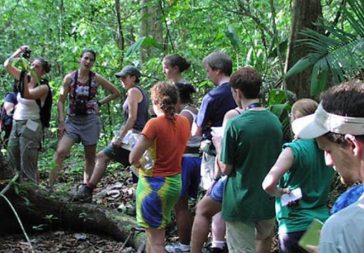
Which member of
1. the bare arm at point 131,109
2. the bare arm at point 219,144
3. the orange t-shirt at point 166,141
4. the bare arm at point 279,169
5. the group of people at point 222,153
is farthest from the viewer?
the bare arm at point 131,109

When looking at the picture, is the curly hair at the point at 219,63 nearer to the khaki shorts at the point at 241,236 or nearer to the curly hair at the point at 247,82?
the curly hair at the point at 247,82

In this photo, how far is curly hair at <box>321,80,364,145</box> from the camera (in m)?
1.70

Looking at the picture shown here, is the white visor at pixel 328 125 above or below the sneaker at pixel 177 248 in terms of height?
above

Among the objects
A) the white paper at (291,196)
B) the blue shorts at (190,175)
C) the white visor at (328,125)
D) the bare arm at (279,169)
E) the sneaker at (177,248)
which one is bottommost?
the sneaker at (177,248)

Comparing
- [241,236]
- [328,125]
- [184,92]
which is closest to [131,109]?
[184,92]

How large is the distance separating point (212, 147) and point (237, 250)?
1.06m

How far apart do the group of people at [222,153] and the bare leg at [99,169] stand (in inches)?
0.5

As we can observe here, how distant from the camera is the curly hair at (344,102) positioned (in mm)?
1705

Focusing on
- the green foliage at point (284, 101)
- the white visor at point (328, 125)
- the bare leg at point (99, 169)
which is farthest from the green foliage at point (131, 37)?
the white visor at point (328, 125)

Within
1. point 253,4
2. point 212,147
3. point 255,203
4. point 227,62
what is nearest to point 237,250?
point 255,203

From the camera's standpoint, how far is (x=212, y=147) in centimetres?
482

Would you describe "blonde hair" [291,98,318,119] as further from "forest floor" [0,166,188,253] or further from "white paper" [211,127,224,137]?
"forest floor" [0,166,188,253]

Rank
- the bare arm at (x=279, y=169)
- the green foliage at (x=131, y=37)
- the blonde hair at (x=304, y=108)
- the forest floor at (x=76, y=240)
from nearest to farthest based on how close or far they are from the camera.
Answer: the bare arm at (x=279, y=169)
the blonde hair at (x=304, y=108)
the forest floor at (x=76, y=240)
the green foliage at (x=131, y=37)

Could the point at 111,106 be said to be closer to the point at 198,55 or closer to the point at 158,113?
the point at 198,55
